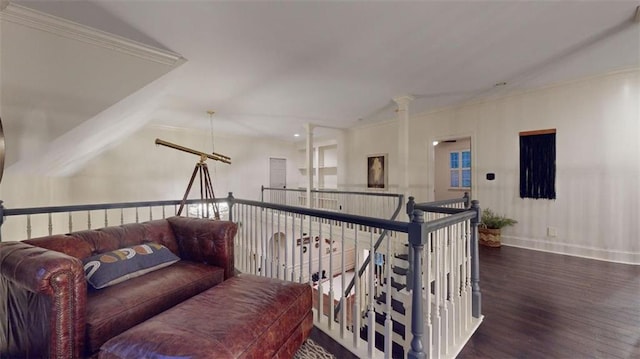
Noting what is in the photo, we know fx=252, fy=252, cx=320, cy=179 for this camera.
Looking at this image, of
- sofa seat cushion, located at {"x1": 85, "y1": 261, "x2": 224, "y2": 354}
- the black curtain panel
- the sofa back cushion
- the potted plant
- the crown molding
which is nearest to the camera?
sofa seat cushion, located at {"x1": 85, "y1": 261, "x2": 224, "y2": 354}

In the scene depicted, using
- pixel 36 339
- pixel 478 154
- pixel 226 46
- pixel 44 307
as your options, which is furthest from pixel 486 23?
pixel 36 339

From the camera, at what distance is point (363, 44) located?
8.55ft

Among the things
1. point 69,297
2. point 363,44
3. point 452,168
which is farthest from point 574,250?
point 69,297

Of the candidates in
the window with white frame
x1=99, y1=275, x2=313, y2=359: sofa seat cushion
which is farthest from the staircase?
the window with white frame

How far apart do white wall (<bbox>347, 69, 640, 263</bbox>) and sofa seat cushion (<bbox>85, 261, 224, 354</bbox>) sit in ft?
15.3

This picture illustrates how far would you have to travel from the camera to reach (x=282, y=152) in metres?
8.52

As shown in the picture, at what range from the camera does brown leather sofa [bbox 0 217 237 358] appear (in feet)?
4.04

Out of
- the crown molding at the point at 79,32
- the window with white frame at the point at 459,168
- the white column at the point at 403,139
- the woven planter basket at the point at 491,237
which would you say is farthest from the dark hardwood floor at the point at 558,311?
the crown molding at the point at 79,32

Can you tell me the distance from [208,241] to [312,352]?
123 cm

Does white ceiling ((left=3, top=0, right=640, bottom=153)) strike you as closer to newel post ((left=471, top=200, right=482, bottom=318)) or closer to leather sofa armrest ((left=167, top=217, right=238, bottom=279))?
leather sofa armrest ((left=167, top=217, right=238, bottom=279))

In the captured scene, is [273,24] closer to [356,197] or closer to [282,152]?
[356,197]

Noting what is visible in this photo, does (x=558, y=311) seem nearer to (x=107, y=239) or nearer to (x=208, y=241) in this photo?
(x=208, y=241)

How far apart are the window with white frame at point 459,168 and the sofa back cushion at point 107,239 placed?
6705mm

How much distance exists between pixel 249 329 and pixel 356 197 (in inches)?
192
